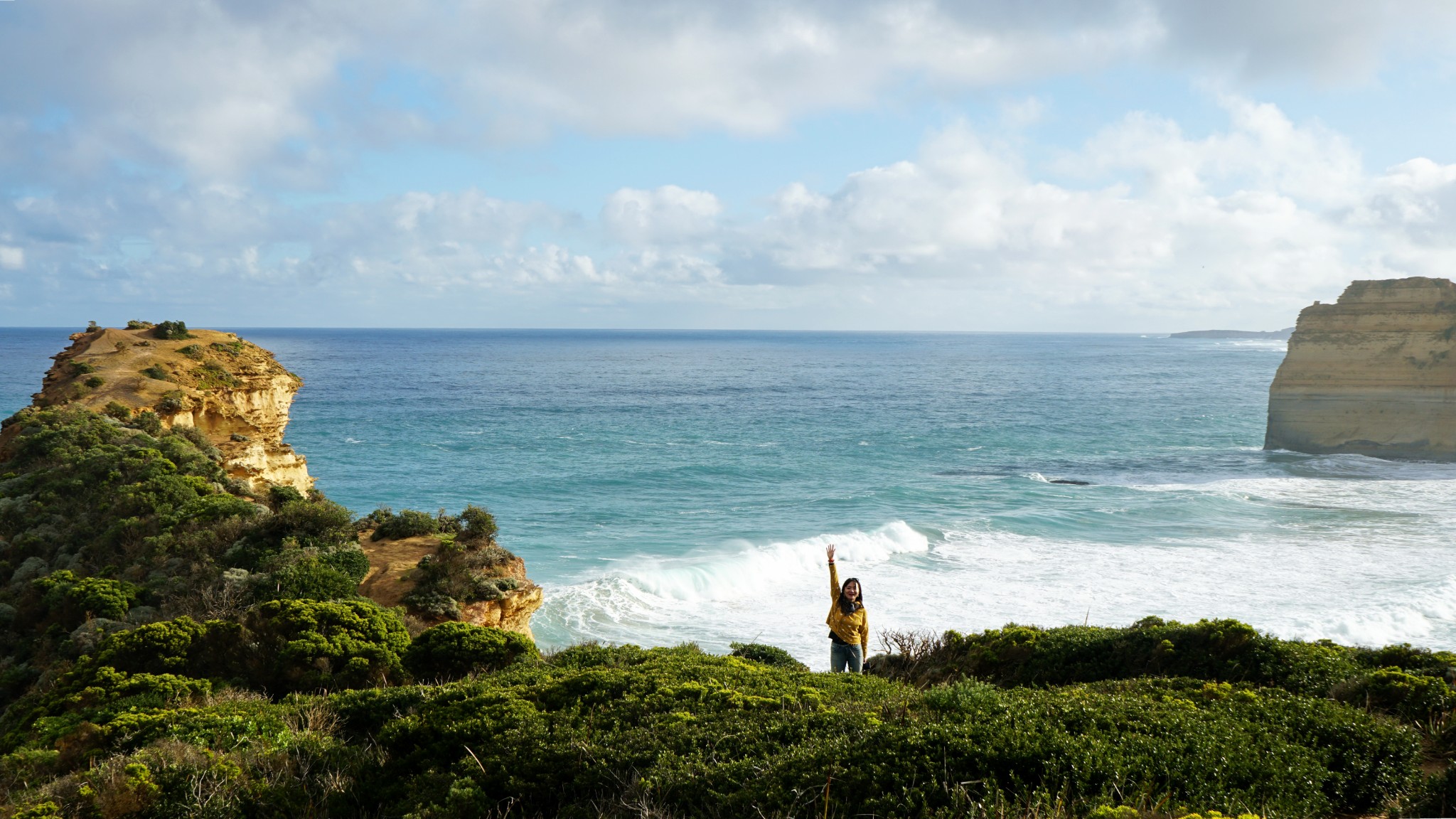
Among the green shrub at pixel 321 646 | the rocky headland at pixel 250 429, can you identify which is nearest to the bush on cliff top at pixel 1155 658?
the green shrub at pixel 321 646

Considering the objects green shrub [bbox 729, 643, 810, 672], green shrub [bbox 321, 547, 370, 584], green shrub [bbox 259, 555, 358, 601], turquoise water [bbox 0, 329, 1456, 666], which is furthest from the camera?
turquoise water [bbox 0, 329, 1456, 666]

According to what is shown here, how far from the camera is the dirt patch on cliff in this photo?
599 inches

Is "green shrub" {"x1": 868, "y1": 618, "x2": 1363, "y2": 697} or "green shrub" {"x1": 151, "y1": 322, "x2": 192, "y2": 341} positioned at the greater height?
"green shrub" {"x1": 151, "y1": 322, "x2": 192, "y2": 341}

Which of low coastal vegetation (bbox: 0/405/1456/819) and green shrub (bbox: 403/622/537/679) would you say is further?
green shrub (bbox: 403/622/537/679)

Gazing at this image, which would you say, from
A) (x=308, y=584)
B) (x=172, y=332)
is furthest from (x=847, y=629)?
(x=172, y=332)

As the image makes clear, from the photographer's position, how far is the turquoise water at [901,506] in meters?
21.4

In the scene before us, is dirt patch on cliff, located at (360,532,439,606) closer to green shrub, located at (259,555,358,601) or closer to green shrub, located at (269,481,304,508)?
green shrub, located at (259,555,358,601)

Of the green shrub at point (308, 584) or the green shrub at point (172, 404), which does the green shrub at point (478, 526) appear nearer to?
the green shrub at point (308, 584)

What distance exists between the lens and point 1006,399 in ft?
246

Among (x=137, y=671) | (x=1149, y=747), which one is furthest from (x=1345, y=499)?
(x=137, y=671)

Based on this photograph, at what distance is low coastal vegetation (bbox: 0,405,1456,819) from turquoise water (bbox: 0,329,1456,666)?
842 centimetres

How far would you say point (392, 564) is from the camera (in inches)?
660

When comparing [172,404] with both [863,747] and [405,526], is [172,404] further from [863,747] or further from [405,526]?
[863,747]

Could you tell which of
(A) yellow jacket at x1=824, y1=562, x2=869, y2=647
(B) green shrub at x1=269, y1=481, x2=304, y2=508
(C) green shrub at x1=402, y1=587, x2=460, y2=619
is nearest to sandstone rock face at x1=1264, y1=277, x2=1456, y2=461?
(A) yellow jacket at x1=824, y1=562, x2=869, y2=647
